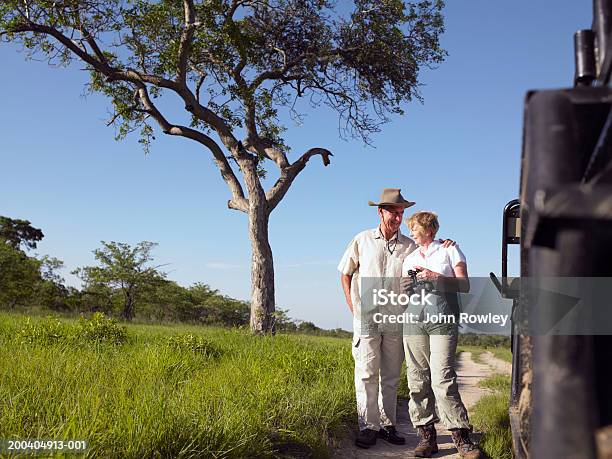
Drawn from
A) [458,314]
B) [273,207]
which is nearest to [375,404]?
[458,314]

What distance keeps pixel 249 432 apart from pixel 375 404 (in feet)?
6.35

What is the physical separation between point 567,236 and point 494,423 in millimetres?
5915

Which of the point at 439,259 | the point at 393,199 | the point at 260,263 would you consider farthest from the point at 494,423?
the point at 260,263

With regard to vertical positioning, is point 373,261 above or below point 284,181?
below

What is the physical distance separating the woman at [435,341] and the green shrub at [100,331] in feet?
16.8

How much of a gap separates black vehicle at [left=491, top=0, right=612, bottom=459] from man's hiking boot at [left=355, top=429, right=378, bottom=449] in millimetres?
4762

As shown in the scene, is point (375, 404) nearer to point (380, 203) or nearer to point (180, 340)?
point (380, 203)

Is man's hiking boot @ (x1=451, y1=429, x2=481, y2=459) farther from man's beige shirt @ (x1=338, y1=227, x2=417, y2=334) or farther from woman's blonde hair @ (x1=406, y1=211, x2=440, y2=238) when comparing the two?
woman's blonde hair @ (x1=406, y1=211, x2=440, y2=238)

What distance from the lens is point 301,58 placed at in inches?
653

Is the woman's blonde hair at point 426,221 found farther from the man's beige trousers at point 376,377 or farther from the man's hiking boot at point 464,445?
the man's hiking boot at point 464,445

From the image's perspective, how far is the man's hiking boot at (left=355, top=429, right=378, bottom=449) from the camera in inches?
216

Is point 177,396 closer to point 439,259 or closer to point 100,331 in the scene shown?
point 439,259

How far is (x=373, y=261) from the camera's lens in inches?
225

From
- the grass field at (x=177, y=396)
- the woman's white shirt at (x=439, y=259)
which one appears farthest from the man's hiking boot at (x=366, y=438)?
the woman's white shirt at (x=439, y=259)
